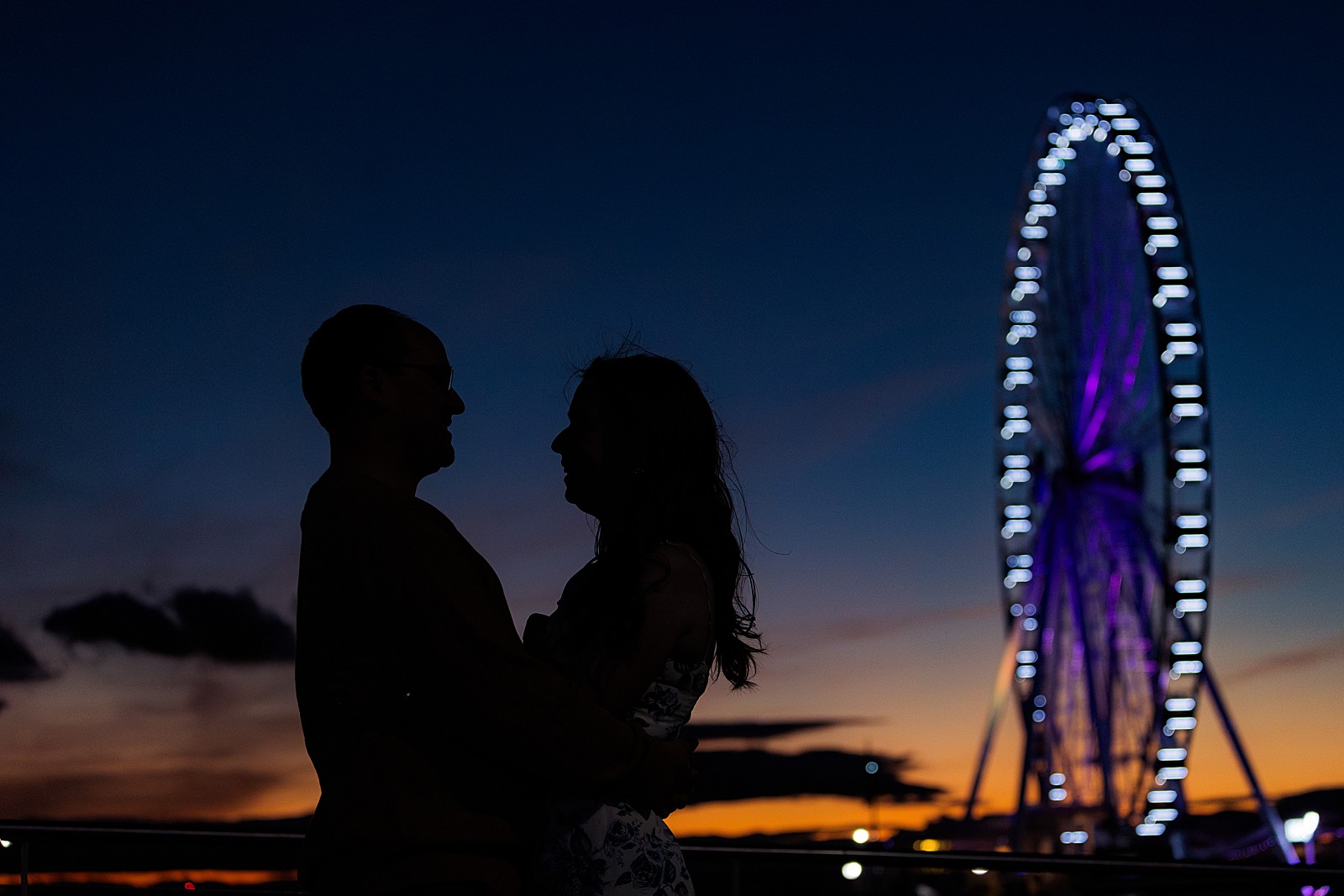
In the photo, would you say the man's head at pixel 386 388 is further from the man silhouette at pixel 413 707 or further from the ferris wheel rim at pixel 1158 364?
the ferris wheel rim at pixel 1158 364

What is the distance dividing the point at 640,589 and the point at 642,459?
0.96 feet

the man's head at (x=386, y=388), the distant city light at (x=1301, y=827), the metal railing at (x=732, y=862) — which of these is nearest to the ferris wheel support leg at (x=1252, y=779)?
the distant city light at (x=1301, y=827)

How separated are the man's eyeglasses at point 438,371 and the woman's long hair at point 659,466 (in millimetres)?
482

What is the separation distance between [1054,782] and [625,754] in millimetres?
21023

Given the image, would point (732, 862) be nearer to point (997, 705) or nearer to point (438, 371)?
point (438, 371)

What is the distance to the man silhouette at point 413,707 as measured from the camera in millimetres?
2057

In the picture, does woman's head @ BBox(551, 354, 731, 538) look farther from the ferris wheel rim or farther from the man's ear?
the ferris wheel rim

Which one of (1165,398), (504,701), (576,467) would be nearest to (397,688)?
(504,701)

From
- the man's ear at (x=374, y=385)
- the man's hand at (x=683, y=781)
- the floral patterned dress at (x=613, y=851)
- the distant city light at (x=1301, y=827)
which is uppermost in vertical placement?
the distant city light at (x=1301, y=827)

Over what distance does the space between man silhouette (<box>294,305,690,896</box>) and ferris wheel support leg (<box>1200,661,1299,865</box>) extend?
24735mm

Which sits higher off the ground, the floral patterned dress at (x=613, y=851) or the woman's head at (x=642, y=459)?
the woman's head at (x=642, y=459)

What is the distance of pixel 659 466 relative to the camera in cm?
277

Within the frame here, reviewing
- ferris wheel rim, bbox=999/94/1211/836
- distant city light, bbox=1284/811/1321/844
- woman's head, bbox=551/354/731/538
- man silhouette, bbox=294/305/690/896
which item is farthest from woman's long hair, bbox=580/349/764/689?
distant city light, bbox=1284/811/1321/844

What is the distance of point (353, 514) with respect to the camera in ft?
7.06
